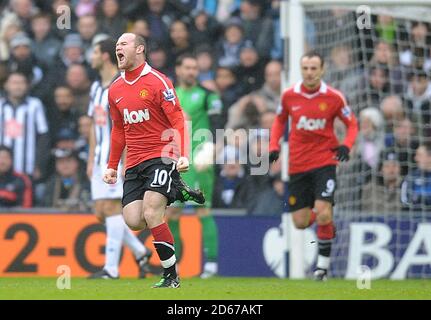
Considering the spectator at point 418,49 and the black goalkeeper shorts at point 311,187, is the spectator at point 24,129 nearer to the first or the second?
the black goalkeeper shorts at point 311,187

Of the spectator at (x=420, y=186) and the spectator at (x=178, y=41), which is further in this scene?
the spectator at (x=178, y=41)

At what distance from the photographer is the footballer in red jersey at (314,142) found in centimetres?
1197

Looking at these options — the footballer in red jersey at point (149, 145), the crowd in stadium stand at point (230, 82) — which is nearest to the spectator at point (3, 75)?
the crowd in stadium stand at point (230, 82)

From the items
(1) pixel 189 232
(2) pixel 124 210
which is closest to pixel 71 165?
(1) pixel 189 232

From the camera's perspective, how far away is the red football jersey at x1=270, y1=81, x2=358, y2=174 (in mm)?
12062

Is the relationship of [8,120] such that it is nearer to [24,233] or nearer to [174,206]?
[24,233]

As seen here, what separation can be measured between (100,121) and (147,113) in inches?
106

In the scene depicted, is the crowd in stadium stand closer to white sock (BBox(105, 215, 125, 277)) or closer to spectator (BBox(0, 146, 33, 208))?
spectator (BBox(0, 146, 33, 208))

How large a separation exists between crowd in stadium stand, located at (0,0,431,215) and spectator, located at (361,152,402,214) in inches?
0.6

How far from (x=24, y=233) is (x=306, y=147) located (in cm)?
389

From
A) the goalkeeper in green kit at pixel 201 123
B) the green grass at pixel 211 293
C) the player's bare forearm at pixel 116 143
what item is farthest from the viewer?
the goalkeeper in green kit at pixel 201 123

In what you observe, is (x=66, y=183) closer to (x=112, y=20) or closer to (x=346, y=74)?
(x=112, y=20)

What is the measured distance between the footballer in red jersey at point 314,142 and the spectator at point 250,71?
3.95 meters

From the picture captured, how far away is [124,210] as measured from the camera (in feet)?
31.5
